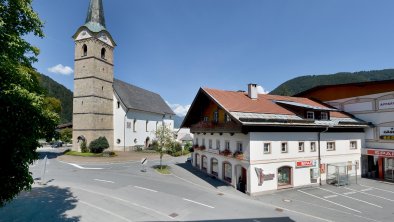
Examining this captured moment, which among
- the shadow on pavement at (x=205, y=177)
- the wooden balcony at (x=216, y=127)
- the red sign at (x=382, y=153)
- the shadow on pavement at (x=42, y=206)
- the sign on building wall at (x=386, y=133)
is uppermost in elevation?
the wooden balcony at (x=216, y=127)

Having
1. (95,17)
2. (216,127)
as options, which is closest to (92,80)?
(95,17)

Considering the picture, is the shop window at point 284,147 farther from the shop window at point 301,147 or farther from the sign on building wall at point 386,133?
the sign on building wall at point 386,133

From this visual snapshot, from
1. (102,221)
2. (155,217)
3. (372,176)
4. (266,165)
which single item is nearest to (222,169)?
(266,165)

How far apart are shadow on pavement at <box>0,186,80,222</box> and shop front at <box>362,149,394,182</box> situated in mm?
28364

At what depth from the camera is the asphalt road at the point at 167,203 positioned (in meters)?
15.4

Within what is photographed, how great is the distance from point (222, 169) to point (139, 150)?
91.2ft

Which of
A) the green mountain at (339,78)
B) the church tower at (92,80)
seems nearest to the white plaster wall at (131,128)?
the church tower at (92,80)

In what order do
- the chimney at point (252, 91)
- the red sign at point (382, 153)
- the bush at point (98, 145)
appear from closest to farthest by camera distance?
the red sign at point (382, 153), the chimney at point (252, 91), the bush at point (98, 145)

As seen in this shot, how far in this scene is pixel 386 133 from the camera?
2647 cm

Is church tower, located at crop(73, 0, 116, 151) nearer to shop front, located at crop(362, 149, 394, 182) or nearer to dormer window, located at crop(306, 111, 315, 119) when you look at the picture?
dormer window, located at crop(306, 111, 315, 119)

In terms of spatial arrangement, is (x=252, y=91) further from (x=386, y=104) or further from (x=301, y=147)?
(x=386, y=104)

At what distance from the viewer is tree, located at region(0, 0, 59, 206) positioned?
8.31m

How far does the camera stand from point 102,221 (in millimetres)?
14211

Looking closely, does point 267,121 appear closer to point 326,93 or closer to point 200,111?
point 200,111
